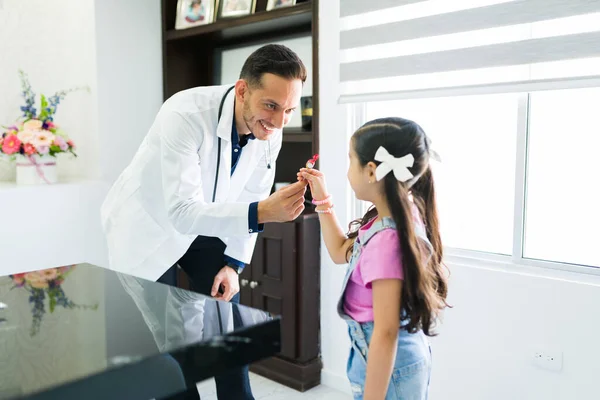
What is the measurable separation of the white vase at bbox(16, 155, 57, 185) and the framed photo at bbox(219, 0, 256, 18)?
4.06ft

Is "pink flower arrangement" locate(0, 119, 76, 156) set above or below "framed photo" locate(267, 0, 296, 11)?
below

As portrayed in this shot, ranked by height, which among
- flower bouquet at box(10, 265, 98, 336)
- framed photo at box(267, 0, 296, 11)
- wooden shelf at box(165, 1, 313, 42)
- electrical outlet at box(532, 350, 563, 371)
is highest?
framed photo at box(267, 0, 296, 11)

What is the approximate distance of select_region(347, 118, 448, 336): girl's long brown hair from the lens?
50.2 inches

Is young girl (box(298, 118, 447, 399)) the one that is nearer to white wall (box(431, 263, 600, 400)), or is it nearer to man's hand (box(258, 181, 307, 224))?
man's hand (box(258, 181, 307, 224))

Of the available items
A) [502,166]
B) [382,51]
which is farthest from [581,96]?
[382,51]

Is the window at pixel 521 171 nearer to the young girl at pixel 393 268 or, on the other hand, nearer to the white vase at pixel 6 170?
the young girl at pixel 393 268

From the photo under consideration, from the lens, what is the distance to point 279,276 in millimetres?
2670

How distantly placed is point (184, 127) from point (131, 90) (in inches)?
66.8

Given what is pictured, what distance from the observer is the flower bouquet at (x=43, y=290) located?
1040 mm

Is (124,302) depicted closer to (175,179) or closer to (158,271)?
(175,179)

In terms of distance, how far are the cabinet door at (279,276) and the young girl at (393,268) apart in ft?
3.81

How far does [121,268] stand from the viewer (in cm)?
194

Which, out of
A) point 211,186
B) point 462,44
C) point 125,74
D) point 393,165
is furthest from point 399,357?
point 125,74

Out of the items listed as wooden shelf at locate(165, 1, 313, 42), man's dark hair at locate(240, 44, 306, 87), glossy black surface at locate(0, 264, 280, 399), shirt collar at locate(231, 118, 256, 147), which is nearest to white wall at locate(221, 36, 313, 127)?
wooden shelf at locate(165, 1, 313, 42)
